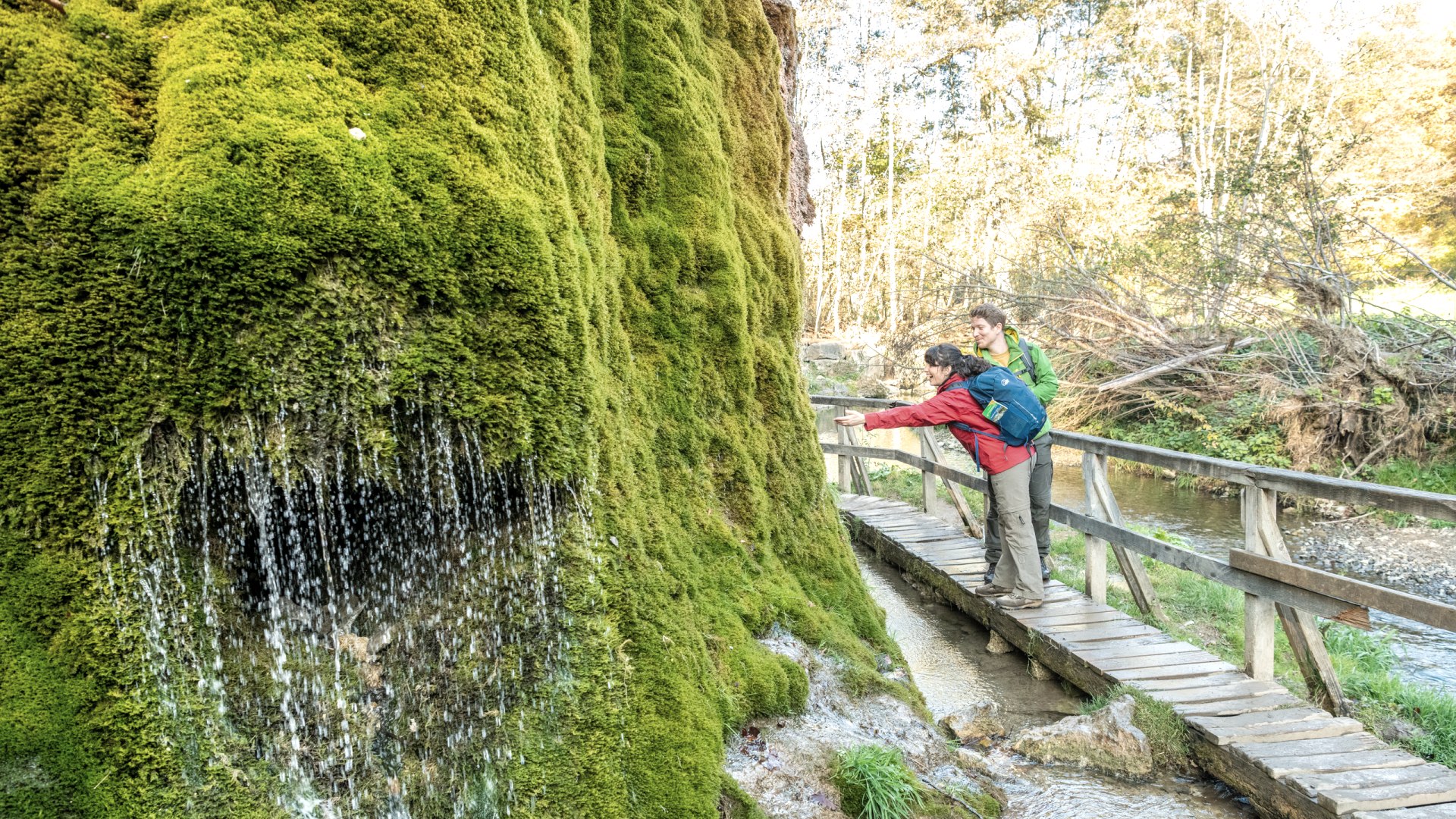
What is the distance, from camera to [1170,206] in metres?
21.0

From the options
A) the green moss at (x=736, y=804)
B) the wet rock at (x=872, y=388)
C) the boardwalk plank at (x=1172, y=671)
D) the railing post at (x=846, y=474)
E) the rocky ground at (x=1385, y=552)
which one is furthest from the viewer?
the wet rock at (x=872, y=388)

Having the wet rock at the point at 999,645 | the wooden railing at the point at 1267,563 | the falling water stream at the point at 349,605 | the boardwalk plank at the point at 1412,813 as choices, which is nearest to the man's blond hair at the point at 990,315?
the wooden railing at the point at 1267,563

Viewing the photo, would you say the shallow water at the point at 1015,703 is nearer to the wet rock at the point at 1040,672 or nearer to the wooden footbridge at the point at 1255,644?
the wet rock at the point at 1040,672

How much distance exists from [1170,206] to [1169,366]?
393 inches

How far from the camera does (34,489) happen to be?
7.50 ft

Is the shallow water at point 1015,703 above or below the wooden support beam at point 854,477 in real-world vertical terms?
below

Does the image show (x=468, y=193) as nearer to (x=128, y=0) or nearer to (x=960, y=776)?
(x=128, y=0)

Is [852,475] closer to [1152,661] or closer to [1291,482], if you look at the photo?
[1152,661]

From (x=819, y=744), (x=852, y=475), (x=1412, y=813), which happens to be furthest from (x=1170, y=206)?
(x=819, y=744)

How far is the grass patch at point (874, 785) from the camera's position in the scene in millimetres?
3180

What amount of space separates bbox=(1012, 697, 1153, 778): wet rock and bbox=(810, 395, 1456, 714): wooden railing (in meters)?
1.01

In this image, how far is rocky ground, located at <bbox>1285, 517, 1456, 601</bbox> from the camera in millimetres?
8516

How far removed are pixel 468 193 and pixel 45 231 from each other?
3.68ft

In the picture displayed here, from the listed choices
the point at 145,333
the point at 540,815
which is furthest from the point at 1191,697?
the point at 145,333
